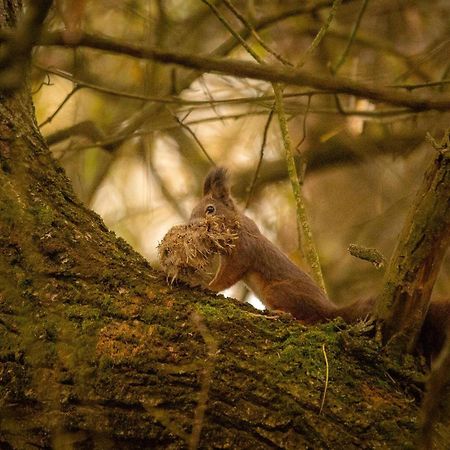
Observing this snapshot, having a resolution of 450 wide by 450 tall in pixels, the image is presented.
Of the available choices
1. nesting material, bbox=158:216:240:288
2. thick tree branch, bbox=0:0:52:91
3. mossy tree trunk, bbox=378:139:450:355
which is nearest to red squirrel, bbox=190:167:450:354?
nesting material, bbox=158:216:240:288

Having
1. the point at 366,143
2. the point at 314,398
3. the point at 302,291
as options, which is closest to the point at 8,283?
the point at 314,398

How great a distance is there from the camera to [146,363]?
1.73 metres

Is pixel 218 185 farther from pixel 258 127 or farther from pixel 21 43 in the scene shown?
pixel 21 43

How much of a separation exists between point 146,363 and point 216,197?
2.21 m

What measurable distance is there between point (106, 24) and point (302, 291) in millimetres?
1848

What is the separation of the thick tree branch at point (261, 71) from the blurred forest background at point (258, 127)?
2.22m

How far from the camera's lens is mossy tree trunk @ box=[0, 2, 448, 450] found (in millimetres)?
1647

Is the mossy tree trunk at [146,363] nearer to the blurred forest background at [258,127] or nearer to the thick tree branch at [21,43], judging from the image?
the thick tree branch at [21,43]

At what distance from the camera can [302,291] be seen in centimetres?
326

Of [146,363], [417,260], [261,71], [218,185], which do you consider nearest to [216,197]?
[218,185]

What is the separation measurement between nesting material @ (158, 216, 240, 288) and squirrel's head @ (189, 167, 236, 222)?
1.28 m

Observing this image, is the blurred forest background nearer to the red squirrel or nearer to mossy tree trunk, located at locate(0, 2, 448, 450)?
the red squirrel

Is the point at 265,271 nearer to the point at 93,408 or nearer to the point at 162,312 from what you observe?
the point at 162,312

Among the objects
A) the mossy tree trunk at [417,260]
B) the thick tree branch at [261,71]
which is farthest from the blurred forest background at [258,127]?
the thick tree branch at [261,71]
